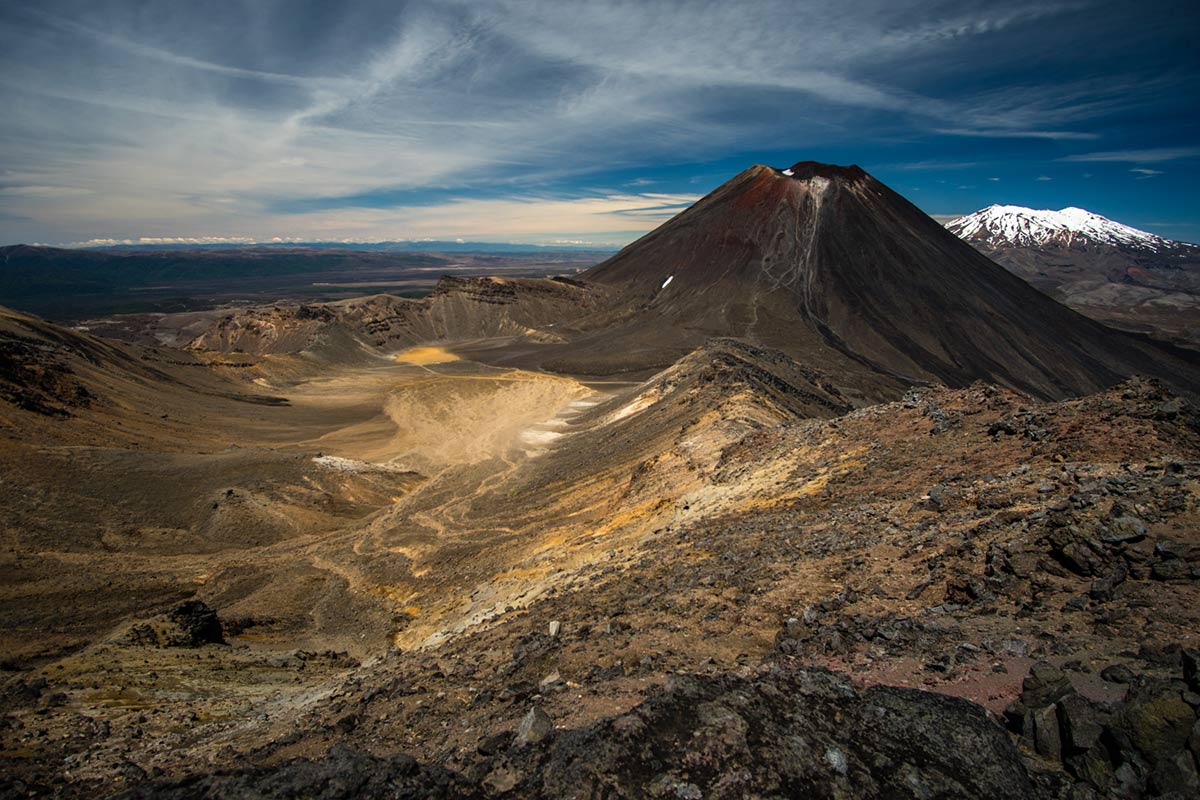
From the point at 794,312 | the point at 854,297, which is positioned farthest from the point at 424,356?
the point at 854,297

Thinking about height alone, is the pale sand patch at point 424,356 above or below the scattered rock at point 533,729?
below

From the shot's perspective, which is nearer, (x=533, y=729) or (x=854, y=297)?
(x=533, y=729)

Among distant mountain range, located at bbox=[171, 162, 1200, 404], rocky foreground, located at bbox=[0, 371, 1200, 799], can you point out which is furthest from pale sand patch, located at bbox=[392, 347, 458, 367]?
rocky foreground, located at bbox=[0, 371, 1200, 799]

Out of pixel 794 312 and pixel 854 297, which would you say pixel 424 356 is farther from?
pixel 854 297

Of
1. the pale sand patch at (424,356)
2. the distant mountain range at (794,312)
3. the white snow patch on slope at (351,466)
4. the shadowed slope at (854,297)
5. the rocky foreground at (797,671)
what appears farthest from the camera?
the pale sand patch at (424,356)

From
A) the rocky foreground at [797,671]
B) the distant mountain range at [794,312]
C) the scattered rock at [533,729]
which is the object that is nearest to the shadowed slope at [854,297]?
the distant mountain range at [794,312]

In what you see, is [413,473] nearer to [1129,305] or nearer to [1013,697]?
[1013,697]

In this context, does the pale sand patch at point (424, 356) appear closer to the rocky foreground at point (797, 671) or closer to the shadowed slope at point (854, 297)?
the shadowed slope at point (854, 297)

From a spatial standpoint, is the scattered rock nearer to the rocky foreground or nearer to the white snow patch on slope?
the rocky foreground

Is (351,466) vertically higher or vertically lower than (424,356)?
lower
